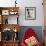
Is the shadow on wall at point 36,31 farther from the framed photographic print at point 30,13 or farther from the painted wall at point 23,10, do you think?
the framed photographic print at point 30,13

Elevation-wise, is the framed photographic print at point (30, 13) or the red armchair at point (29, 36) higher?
the framed photographic print at point (30, 13)

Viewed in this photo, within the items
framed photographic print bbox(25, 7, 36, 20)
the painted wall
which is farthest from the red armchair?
framed photographic print bbox(25, 7, 36, 20)

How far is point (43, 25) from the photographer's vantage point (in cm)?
586

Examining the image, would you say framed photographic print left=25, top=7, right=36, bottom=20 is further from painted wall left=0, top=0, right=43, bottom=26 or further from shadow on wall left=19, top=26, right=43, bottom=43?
shadow on wall left=19, top=26, right=43, bottom=43

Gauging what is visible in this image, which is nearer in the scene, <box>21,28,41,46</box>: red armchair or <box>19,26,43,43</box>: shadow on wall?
<box>21,28,41,46</box>: red armchair

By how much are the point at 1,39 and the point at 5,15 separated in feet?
2.93

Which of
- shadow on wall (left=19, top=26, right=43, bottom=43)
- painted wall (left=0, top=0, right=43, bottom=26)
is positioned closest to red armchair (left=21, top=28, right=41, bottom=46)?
shadow on wall (left=19, top=26, right=43, bottom=43)

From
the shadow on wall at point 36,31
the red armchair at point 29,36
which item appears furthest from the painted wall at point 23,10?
the red armchair at point 29,36

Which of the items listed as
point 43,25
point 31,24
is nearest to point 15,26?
point 31,24

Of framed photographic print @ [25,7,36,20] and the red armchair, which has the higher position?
framed photographic print @ [25,7,36,20]

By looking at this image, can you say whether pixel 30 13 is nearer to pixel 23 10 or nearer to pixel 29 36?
pixel 23 10

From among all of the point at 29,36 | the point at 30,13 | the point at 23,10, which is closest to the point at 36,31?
the point at 29,36

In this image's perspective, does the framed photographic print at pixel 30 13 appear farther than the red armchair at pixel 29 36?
Yes

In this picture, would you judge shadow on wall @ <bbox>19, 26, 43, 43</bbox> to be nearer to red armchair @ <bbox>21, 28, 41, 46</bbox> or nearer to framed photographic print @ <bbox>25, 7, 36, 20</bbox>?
red armchair @ <bbox>21, 28, 41, 46</bbox>
